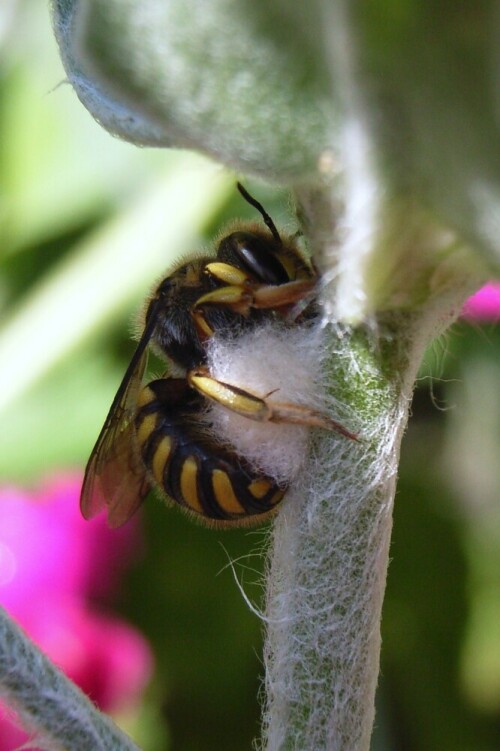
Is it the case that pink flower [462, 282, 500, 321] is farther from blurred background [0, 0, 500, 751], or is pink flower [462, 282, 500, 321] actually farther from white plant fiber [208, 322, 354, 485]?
white plant fiber [208, 322, 354, 485]

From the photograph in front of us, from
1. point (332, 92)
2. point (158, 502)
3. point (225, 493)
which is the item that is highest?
point (332, 92)

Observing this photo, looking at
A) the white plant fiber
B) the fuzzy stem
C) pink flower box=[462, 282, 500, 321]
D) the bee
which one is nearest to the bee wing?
the bee

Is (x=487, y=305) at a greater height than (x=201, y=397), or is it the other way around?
(x=201, y=397)

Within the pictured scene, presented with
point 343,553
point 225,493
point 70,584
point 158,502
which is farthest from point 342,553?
point 158,502

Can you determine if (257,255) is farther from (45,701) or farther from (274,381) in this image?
(45,701)

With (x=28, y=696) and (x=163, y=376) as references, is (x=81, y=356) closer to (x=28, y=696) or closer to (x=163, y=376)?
(x=163, y=376)

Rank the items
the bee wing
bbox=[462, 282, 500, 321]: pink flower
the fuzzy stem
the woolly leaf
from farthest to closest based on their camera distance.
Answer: bbox=[462, 282, 500, 321]: pink flower
the bee wing
the fuzzy stem
the woolly leaf

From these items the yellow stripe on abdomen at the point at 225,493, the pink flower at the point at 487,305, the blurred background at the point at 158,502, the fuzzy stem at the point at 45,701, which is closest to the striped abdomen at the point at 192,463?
the yellow stripe on abdomen at the point at 225,493
